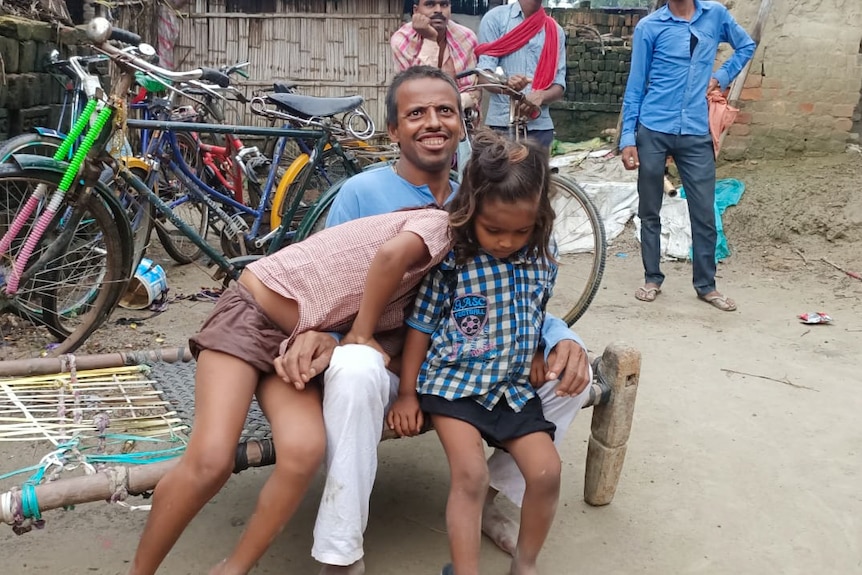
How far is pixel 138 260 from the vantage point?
162 inches

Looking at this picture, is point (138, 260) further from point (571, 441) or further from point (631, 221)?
point (631, 221)

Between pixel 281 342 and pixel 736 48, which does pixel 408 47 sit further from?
pixel 281 342

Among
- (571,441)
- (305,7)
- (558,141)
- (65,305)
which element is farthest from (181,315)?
(558,141)

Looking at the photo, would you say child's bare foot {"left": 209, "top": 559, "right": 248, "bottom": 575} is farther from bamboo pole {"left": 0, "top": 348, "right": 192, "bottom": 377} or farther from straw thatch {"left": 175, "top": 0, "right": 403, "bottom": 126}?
straw thatch {"left": 175, "top": 0, "right": 403, "bottom": 126}

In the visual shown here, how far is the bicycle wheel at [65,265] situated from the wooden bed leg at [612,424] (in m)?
2.18

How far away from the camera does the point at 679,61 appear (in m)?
4.67

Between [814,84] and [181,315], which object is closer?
[181,315]

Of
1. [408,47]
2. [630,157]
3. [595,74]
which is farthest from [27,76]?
[595,74]

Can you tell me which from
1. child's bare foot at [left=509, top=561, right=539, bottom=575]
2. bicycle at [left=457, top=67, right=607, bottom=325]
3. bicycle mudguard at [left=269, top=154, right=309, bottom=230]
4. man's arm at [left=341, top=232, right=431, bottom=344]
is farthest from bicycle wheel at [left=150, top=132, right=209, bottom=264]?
child's bare foot at [left=509, top=561, right=539, bottom=575]

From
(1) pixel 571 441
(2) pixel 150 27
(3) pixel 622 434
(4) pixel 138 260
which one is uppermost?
(2) pixel 150 27

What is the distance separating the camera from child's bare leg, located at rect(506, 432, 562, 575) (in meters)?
1.91

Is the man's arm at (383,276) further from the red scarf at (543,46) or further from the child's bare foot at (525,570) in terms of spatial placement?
the red scarf at (543,46)

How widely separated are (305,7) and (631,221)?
14.4 feet

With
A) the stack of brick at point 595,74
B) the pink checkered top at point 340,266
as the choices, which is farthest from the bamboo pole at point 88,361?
the stack of brick at point 595,74
